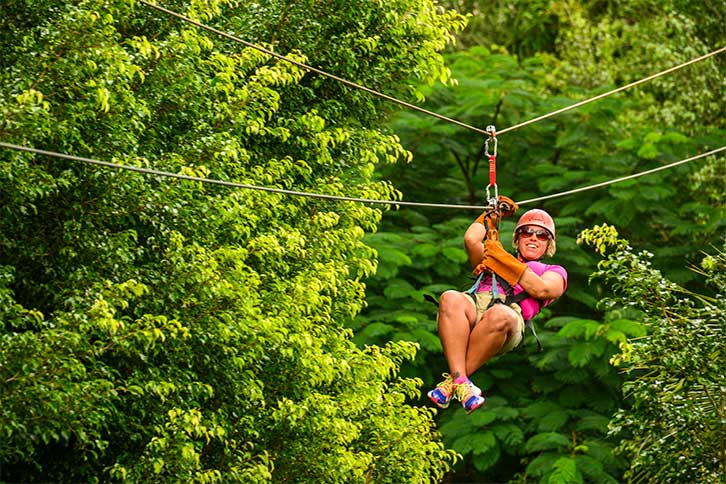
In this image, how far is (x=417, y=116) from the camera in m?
15.5

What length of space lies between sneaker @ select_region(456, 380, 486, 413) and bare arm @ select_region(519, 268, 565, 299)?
2.12 feet

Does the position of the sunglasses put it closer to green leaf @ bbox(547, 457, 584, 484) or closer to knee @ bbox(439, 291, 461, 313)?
Result: knee @ bbox(439, 291, 461, 313)

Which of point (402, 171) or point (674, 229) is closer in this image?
point (674, 229)

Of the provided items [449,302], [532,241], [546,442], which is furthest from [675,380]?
[449,302]

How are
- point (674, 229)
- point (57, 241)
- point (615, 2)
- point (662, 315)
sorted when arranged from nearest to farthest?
point (57, 241)
point (662, 315)
point (674, 229)
point (615, 2)

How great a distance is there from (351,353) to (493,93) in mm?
5666

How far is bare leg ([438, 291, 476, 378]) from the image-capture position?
704 centimetres

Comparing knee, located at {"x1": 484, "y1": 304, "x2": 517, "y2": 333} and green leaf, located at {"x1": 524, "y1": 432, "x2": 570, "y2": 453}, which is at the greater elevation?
knee, located at {"x1": 484, "y1": 304, "x2": 517, "y2": 333}

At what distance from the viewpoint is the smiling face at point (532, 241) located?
24.0 ft

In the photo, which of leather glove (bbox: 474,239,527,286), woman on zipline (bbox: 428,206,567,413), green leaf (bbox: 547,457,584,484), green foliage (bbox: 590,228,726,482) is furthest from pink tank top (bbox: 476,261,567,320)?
green leaf (bbox: 547,457,584,484)

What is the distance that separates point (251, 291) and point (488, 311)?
9.99ft

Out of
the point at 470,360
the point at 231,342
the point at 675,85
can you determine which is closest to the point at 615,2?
the point at 675,85

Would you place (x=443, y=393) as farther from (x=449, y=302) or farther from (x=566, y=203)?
(x=566, y=203)

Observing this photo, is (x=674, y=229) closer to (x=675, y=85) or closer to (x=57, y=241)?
(x=675, y=85)
